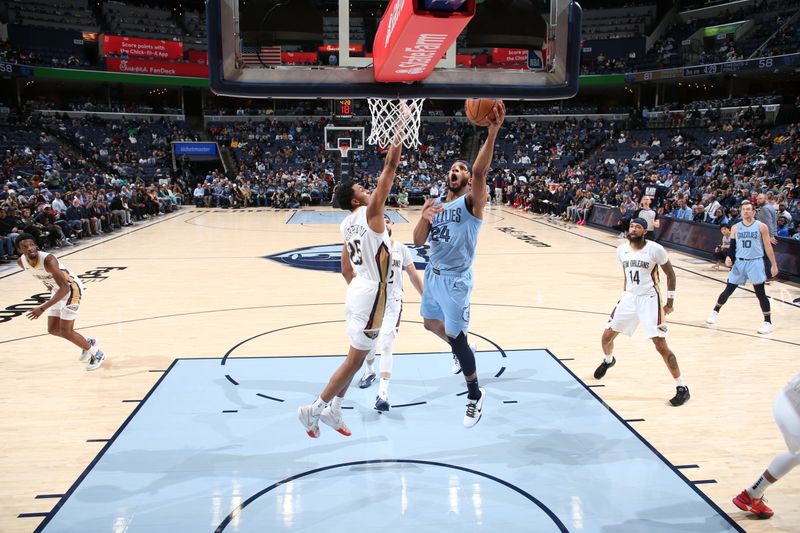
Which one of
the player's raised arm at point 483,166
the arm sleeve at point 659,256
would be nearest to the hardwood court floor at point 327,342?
the arm sleeve at point 659,256

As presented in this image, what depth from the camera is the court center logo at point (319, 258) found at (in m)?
12.4

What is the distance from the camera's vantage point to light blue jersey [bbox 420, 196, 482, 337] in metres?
4.48

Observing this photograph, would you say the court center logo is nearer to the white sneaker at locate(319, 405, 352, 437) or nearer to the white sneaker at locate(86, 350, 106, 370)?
the white sneaker at locate(86, 350, 106, 370)

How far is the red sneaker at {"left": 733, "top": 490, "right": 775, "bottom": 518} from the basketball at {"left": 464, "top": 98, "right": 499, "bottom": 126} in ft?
9.46

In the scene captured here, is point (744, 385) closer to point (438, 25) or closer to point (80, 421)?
point (438, 25)

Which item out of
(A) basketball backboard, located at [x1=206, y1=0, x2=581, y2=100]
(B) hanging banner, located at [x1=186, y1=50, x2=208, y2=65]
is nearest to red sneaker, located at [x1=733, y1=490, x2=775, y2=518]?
(A) basketball backboard, located at [x1=206, y1=0, x2=581, y2=100]

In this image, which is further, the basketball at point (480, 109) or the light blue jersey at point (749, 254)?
the light blue jersey at point (749, 254)

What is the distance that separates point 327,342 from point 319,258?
20.6 ft

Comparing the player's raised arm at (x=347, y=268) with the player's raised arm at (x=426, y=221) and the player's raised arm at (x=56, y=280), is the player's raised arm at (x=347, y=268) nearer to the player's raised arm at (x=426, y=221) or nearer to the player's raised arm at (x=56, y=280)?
the player's raised arm at (x=426, y=221)

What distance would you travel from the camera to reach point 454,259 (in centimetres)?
457

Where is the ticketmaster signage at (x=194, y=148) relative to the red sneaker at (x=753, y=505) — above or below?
above

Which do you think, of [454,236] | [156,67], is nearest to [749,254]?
[454,236]

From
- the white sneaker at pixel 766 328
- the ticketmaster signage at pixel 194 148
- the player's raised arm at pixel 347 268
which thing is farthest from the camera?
the ticketmaster signage at pixel 194 148

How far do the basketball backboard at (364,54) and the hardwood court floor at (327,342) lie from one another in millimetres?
2907
